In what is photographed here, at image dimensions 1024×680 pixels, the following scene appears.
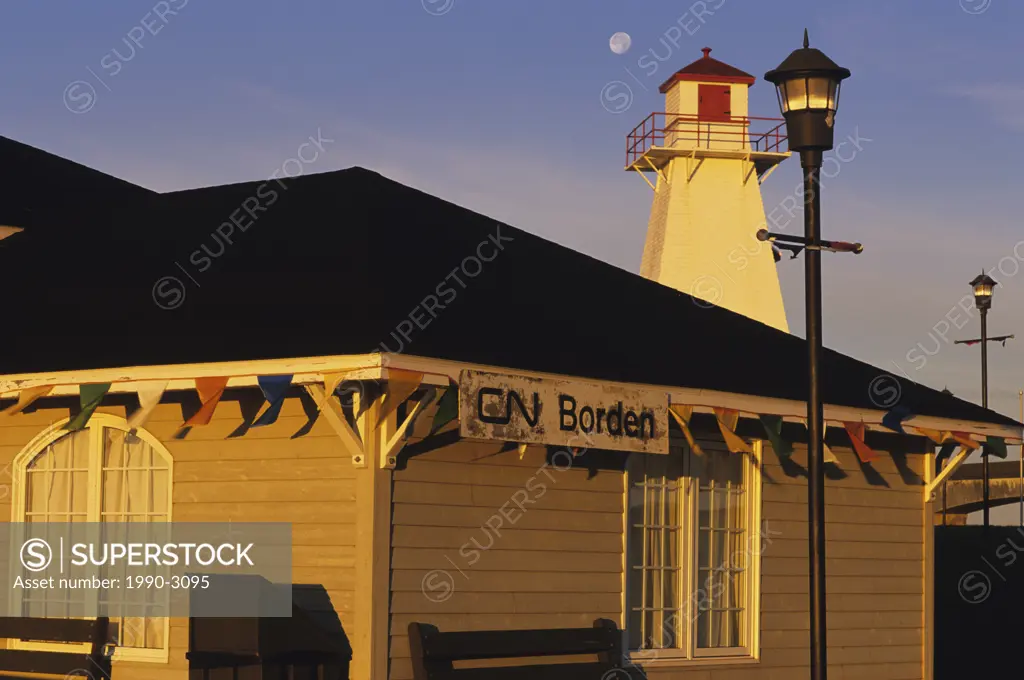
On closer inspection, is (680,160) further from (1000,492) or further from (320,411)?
(320,411)

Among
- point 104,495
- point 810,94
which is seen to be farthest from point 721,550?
point 104,495

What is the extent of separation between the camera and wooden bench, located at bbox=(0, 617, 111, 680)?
1204 cm

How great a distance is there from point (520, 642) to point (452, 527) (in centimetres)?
107

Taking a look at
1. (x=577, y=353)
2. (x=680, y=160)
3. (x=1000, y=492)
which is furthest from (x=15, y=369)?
(x=1000, y=492)

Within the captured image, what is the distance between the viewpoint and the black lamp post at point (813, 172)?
416 inches

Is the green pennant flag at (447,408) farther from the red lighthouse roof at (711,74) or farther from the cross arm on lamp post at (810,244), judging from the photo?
the red lighthouse roof at (711,74)

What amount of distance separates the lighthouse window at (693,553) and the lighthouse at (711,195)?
27.8 metres

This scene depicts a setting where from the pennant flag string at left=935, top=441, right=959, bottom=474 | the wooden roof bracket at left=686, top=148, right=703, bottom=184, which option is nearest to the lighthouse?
the wooden roof bracket at left=686, top=148, right=703, bottom=184

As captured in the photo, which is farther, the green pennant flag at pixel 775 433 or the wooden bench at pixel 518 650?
the green pennant flag at pixel 775 433

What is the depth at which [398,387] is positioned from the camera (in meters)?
10.8

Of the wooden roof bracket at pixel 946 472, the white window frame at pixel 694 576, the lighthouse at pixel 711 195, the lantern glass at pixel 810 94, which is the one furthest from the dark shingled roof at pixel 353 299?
the lighthouse at pixel 711 195

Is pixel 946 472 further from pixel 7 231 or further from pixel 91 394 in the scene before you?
pixel 7 231

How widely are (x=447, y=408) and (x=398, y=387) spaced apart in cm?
46

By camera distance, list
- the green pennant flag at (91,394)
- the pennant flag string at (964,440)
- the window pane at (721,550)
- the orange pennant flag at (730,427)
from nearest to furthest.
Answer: the green pennant flag at (91,394) < the orange pennant flag at (730,427) < the window pane at (721,550) < the pennant flag string at (964,440)
